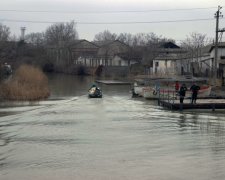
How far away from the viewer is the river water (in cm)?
1438

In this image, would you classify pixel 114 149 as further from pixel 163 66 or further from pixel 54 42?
pixel 54 42

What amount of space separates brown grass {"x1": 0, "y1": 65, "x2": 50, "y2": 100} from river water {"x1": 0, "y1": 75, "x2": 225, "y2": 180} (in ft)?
86.0

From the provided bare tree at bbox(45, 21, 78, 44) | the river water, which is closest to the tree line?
bare tree at bbox(45, 21, 78, 44)

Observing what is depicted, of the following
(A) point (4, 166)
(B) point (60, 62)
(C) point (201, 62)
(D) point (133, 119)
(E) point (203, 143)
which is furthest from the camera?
(B) point (60, 62)

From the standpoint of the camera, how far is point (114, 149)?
1847cm

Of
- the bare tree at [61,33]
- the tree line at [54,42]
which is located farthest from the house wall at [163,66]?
the bare tree at [61,33]

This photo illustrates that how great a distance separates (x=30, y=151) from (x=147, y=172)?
5837mm

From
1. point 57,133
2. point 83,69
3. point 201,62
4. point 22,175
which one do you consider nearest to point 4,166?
point 22,175

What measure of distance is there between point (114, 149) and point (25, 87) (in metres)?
42.3

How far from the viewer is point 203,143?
1966cm

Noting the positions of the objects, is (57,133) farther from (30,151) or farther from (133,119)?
(133,119)

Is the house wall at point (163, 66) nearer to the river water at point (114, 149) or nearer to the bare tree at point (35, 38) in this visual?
the bare tree at point (35, 38)

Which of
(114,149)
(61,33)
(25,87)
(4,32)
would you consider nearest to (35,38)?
(61,33)

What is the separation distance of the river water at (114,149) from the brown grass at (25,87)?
26210 millimetres
